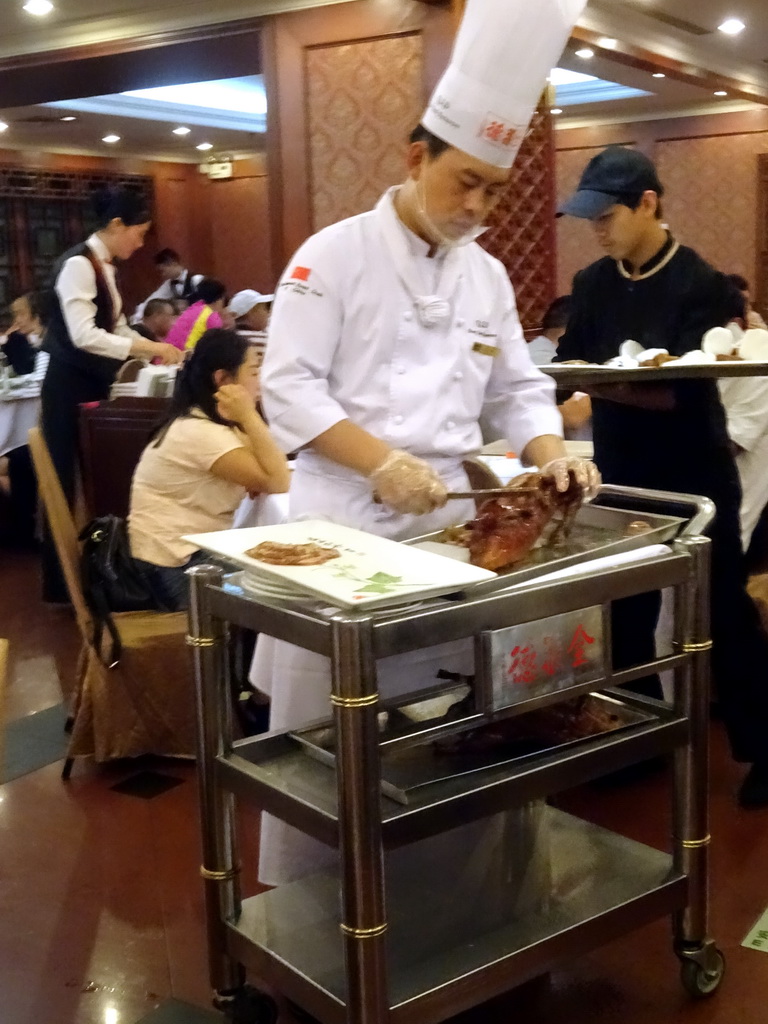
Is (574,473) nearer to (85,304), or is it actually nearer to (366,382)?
(366,382)

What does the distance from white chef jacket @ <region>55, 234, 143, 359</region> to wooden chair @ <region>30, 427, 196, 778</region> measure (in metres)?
1.38

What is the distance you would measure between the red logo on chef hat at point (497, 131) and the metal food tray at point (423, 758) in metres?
0.76

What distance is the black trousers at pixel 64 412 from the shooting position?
12.9ft

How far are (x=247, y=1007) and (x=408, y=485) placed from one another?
30.3 inches

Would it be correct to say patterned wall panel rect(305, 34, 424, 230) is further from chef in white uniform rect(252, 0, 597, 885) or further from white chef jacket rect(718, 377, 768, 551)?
chef in white uniform rect(252, 0, 597, 885)

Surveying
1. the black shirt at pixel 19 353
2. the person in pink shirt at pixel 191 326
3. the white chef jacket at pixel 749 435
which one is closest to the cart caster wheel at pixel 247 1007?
the white chef jacket at pixel 749 435

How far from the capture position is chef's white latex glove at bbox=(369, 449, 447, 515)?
4.30ft

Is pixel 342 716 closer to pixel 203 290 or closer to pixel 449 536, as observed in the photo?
pixel 449 536

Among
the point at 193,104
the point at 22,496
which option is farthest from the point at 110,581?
the point at 193,104

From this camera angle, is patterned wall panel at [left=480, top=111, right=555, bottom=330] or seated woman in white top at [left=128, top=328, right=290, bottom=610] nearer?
seated woman in white top at [left=128, top=328, right=290, bottom=610]

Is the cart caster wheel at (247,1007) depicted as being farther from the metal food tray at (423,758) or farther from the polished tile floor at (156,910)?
the metal food tray at (423,758)

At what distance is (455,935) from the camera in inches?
55.5

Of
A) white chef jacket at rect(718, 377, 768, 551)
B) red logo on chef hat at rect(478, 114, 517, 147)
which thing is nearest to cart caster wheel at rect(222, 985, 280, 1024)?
red logo on chef hat at rect(478, 114, 517, 147)

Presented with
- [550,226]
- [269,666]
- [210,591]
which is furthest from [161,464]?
[550,226]
